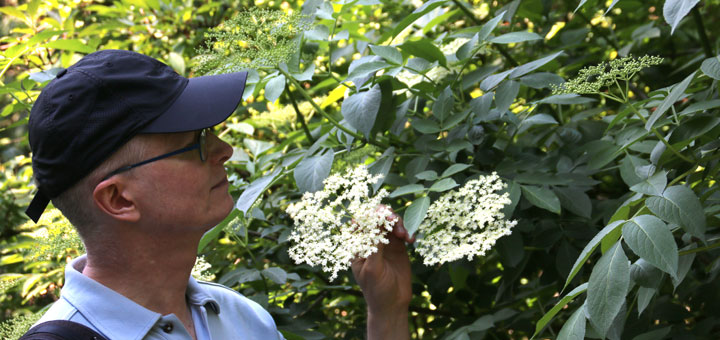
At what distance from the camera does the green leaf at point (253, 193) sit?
70.0 inches

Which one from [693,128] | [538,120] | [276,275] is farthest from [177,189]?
[693,128]

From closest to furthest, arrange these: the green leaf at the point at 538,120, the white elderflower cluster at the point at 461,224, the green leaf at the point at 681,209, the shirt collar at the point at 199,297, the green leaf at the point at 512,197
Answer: the green leaf at the point at 681,209
the white elderflower cluster at the point at 461,224
the shirt collar at the point at 199,297
the green leaf at the point at 512,197
the green leaf at the point at 538,120

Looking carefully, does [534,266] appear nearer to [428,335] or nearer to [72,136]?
[428,335]

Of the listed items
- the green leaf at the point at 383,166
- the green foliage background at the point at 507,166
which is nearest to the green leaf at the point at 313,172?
the green foliage background at the point at 507,166

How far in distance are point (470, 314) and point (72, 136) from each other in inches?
58.0

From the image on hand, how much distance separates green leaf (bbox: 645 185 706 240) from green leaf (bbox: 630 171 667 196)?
18 millimetres

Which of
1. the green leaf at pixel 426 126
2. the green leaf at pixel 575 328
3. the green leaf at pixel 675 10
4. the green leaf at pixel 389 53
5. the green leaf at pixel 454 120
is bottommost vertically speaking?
the green leaf at pixel 575 328

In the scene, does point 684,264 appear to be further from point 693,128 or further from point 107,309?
point 107,309

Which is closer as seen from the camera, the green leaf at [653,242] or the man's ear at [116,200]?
the green leaf at [653,242]

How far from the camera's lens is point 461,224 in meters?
1.47

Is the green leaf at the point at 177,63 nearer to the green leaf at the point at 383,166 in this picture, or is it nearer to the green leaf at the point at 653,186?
the green leaf at the point at 383,166

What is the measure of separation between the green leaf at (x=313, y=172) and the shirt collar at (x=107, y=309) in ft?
1.59

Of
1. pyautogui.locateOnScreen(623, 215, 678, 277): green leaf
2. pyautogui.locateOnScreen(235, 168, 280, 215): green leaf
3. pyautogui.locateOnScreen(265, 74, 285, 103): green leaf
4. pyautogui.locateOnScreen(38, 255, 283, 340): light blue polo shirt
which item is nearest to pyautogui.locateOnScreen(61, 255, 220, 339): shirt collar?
pyautogui.locateOnScreen(38, 255, 283, 340): light blue polo shirt

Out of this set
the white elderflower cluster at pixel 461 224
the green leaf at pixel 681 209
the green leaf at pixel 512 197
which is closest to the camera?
the green leaf at pixel 681 209
